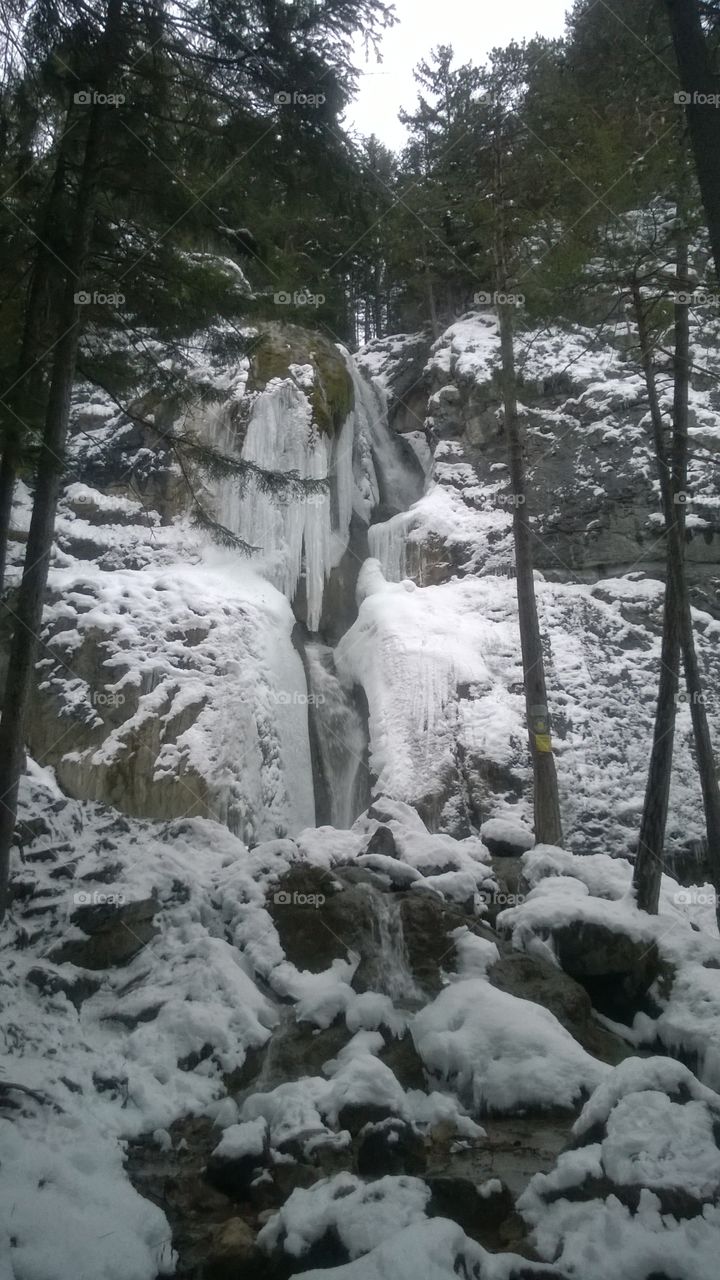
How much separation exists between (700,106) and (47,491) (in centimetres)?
439

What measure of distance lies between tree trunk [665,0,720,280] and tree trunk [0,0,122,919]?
365cm

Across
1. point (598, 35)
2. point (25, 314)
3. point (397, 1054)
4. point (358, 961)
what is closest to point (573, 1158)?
point (397, 1054)

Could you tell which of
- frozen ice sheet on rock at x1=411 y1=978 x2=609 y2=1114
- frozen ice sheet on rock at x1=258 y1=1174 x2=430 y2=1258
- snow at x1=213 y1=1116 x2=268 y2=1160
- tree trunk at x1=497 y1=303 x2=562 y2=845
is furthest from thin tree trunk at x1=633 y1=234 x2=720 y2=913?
snow at x1=213 y1=1116 x2=268 y2=1160

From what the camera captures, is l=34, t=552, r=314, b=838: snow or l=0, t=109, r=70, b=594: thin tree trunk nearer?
l=0, t=109, r=70, b=594: thin tree trunk

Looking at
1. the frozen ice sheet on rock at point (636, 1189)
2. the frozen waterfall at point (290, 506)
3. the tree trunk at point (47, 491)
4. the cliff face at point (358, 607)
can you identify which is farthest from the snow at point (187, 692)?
the frozen ice sheet on rock at point (636, 1189)

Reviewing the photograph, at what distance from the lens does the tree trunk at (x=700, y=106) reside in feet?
13.7

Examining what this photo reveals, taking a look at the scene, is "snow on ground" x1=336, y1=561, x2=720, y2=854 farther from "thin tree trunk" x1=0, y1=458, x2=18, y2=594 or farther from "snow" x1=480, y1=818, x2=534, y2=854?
"thin tree trunk" x1=0, y1=458, x2=18, y2=594

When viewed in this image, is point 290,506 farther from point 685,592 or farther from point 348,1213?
point 348,1213

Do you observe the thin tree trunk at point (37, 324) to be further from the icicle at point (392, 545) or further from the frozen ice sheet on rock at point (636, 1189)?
the icicle at point (392, 545)

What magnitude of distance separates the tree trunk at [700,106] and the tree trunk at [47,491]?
144 inches

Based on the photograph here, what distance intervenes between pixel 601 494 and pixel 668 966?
927cm

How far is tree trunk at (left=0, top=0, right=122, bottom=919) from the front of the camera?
5.01 metres

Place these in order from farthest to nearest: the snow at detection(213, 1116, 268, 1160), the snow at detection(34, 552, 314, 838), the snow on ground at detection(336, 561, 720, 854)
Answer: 1. the snow on ground at detection(336, 561, 720, 854)
2. the snow at detection(34, 552, 314, 838)
3. the snow at detection(213, 1116, 268, 1160)

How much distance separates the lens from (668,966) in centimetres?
635
